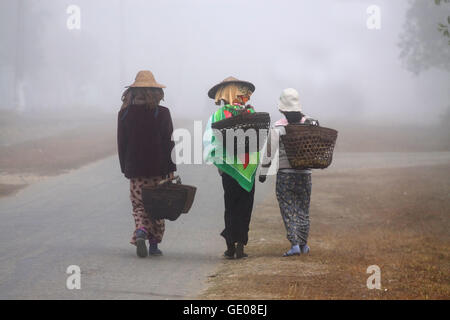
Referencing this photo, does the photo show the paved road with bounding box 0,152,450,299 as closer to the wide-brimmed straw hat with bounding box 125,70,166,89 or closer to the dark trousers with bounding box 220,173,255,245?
the dark trousers with bounding box 220,173,255,245

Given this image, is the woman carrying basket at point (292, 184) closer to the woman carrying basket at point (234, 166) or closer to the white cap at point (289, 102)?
the white cap at point (289, 102)

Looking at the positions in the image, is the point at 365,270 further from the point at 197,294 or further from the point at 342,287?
the point at 197,294

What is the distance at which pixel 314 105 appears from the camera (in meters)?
90.7

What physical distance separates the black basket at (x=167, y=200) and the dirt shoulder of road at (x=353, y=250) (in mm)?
893

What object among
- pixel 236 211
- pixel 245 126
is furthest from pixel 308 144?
pixel 236 211

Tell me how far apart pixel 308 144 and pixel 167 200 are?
1.89m

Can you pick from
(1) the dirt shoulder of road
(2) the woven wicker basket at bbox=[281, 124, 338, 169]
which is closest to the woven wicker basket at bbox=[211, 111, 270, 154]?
(2) the woven wicker basket at bbox=[281, 124, 338, 169]

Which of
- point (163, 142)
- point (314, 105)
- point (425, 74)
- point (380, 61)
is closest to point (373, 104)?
point (425, 74)

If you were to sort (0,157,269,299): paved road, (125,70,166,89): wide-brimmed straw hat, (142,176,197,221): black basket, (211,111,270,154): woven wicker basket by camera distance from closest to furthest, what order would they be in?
(0,157,269,299): paved road, (211,111,270,154): woven wicker basket, (142,176,197,221): black basket, (125,70,166,89): wide-brimmed straw hat

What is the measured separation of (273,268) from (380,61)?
130948 mm

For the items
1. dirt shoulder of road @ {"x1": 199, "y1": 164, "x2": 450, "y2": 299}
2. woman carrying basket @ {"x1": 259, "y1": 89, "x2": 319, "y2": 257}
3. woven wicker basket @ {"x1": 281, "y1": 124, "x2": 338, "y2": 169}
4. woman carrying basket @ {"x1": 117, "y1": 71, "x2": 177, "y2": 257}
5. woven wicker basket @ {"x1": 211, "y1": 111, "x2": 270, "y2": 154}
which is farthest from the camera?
woman carrying basket @ {"x1": 117, "y1": 71, "x2": 177, "y2": 257}

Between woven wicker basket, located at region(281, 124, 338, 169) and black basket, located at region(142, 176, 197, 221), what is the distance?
1.37 metres

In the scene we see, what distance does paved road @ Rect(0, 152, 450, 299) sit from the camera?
25.7ft

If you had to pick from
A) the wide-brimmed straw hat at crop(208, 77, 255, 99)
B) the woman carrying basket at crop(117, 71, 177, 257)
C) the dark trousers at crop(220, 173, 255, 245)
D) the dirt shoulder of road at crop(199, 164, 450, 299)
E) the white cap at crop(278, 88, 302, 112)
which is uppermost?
the wide-brimmed straw hat at crop(208, 77, 255, 99)
